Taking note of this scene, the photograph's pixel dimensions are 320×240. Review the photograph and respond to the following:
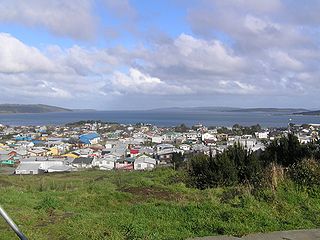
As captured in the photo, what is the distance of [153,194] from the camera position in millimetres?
8164

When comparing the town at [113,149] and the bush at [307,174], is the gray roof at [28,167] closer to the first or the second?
the town at [113,149]

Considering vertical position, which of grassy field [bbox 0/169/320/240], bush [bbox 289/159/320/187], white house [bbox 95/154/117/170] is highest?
bush [bbox 289/159/320/187]

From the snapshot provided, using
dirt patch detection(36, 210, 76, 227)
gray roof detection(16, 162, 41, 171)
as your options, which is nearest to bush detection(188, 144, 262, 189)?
dirt patch detection(36, 210, 76, 227)

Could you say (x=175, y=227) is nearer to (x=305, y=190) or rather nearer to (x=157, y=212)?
(x=157, y=212)

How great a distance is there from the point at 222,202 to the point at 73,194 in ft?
11.4

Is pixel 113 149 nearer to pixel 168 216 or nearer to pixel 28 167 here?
pixel 28 167

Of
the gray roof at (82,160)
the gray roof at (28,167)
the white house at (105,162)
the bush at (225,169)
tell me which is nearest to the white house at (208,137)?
the white house at (105,162)

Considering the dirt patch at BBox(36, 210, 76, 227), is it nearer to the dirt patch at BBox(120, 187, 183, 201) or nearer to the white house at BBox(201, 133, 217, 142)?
the dirt patch at BBox(120, 187, 183, 201)

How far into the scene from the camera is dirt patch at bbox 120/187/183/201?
7.74m

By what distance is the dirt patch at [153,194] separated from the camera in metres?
7.74

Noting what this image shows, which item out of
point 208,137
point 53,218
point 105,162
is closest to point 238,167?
point 53,218

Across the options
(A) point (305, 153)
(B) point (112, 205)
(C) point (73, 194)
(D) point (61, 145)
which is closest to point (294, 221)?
(B) point (112, 205)

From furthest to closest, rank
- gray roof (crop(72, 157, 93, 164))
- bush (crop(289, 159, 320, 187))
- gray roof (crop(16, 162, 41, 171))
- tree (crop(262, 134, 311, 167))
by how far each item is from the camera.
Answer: gray roof (crop(72, 157, 93, 164)) → gray roof (crop(16, 162, 41, 171)) → tree (crop(262, 134, 311, 167)) → bush (crop(289, 159, 320, 187))

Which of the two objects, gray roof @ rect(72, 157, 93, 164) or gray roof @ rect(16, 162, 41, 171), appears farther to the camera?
gray roof @ rect(72, 157, 93, 164)
